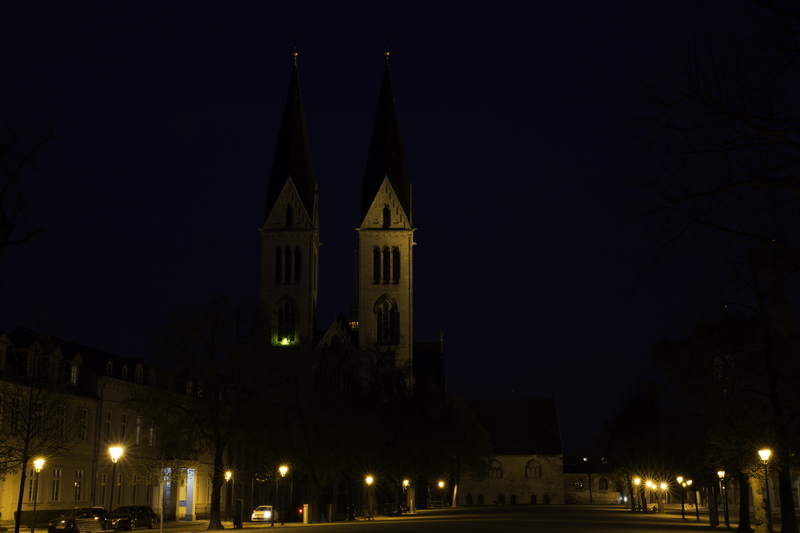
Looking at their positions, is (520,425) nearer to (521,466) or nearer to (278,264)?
(521,466)

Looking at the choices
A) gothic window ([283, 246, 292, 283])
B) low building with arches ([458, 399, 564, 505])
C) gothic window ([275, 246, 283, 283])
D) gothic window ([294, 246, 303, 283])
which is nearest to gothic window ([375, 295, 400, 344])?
gothic window ([294, 246, 303, 283])

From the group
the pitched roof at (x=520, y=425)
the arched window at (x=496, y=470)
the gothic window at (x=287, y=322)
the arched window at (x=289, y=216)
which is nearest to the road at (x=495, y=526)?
the gothic window at (x=287, y=322)

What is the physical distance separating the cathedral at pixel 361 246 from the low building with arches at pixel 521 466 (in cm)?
3690

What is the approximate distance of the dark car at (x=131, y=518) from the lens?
48.8 metres

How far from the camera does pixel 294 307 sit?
106 m

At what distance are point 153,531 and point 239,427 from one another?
895 cm

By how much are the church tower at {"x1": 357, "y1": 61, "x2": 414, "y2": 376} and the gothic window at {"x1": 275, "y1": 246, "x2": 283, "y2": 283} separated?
29.4 ft

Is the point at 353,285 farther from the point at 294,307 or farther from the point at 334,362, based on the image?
the point at 334,362

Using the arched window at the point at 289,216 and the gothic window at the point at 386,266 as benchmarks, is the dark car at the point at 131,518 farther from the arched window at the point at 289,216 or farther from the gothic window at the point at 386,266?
the arched window at the point at 289,216

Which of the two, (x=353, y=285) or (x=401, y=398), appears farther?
(x=353, y=285)

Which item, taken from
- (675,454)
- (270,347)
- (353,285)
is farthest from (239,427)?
(353,285)

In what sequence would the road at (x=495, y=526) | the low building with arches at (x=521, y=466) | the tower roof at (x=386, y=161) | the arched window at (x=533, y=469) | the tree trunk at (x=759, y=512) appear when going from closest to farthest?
1. the tree trunk at (x=759, y=512)
2. the road at (x=495, y=526)
3. the tower roof at (x=386, y=161)
4. the low building with arches at (x=521, y=466)
5. the arched window at (x=533, y=469)

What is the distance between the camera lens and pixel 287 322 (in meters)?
107

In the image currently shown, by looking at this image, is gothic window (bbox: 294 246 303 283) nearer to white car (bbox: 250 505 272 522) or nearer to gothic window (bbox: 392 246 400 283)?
gothic window (bbox: 392 246 400 283)
